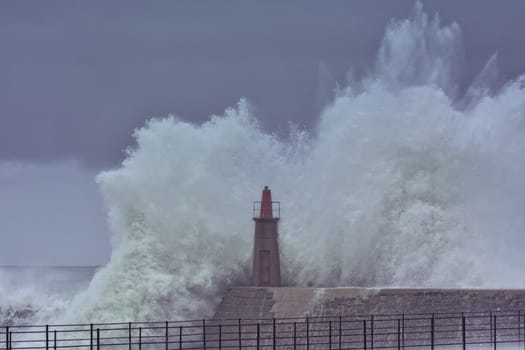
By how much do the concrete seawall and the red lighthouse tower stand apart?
1.01 metres

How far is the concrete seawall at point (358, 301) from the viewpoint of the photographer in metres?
31.2

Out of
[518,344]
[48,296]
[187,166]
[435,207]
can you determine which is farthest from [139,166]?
[518,344]

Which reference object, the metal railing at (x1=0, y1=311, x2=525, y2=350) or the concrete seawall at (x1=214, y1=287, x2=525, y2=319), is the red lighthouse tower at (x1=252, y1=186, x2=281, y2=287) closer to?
the concrete seawall at (x1=214, y1=287, x2=525, y2=319)

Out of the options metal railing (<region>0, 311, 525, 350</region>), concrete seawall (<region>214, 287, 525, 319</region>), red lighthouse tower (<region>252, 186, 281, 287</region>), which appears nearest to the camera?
metal railing (<region>0, 311, 525, 350</region>)

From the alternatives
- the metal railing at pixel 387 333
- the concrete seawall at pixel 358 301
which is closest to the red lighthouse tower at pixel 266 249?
the concrete seawall at pixel 358 301

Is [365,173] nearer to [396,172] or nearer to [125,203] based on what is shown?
[396,172]

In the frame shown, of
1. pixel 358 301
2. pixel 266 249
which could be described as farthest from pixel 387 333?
pixel 266 249

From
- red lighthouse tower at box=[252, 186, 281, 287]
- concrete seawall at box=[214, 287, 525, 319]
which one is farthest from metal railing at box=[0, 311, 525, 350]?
red lighthouse tower at box=[252, 186, 281, 287]

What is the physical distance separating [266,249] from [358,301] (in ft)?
20.9

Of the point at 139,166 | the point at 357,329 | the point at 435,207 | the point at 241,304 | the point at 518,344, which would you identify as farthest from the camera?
the point at 139,166

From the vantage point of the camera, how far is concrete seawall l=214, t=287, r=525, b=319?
31.2 metres

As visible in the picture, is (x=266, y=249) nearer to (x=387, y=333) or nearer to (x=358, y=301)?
(x=358, y=301)

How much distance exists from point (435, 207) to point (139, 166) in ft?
27.7

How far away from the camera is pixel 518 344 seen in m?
28.7
